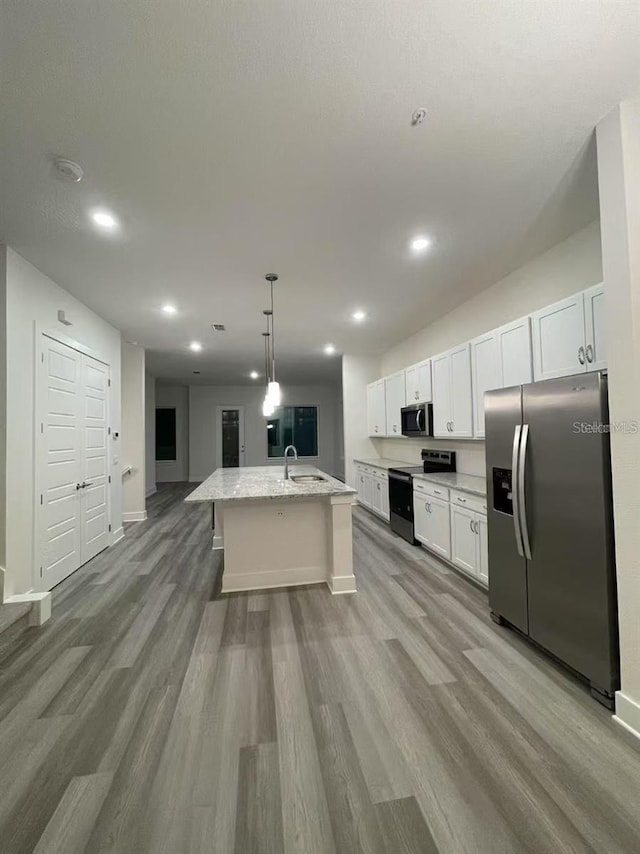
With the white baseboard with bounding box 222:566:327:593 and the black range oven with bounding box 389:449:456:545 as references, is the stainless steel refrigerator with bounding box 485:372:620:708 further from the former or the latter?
the black range oven with bounding box 389:449:456:545

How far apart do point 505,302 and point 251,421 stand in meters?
7.76

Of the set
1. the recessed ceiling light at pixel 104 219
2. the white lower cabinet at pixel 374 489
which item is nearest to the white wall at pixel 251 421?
the white lower cabinet at pixel 374 489

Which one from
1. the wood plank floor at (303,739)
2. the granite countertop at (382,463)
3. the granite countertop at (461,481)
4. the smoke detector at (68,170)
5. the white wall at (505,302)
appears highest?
the smoke detector at (68,170)

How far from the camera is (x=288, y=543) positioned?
326 centimetres

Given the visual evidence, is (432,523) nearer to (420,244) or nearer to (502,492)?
(502,492)

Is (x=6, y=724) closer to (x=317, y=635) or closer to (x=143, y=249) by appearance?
(x=317, y=635)

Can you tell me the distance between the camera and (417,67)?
4.69 feet

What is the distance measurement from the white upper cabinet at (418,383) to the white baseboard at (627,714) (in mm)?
3285

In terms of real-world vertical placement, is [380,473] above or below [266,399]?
below

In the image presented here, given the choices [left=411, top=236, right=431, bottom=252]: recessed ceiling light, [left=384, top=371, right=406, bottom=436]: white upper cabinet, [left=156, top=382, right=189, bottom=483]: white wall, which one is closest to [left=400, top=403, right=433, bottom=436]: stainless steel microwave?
[left=384, top=371, right=406, bottom=436]: white upper cabinet

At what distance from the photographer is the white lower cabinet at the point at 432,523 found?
3.53m

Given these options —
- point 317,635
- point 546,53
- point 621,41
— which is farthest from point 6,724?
point 621,41

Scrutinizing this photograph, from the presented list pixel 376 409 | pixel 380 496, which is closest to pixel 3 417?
pixel 380 496

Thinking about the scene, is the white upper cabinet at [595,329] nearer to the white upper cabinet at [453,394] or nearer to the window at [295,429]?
the white upper cabinet at [453,394]
